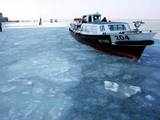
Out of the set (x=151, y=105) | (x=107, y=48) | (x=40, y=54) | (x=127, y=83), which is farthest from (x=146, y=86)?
(x=40, y=54)

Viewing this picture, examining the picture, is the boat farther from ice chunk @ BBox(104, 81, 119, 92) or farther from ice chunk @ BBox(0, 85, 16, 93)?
ice chunk @ BBox(0, 85, 16, 93)

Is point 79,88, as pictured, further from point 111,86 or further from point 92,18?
point 92,18

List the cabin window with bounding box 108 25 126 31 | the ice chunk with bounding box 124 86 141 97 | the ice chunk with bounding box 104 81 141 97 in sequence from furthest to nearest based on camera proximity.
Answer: the cabin window with bounding box 108 25 126 31 → the ice chunk with bounding box 104 81 141 97 → the ice chunk with bounding box 124 86 141 97

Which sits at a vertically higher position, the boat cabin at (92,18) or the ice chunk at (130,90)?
the boat cabin at (92,18)

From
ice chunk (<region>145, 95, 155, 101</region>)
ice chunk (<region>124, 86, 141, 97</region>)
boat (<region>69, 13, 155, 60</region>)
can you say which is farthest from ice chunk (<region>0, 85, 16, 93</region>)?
boat (<region>69, 13, 155, 60</region>)

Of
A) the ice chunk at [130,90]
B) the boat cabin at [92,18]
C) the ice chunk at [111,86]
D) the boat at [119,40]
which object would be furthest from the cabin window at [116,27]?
the ice chunk at [130,90]

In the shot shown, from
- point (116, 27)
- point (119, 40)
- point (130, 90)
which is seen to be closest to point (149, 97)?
point (130, 90)

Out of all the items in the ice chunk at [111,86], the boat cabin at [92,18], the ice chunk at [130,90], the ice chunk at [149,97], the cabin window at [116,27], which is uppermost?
the boat cabin at [92,18]

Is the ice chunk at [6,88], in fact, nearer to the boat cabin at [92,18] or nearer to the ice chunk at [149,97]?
the ice chunk at [149,97]

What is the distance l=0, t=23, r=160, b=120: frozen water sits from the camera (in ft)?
29.1

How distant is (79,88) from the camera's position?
11258mm

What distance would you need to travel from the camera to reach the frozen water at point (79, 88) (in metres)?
8.87

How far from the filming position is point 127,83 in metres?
12.0

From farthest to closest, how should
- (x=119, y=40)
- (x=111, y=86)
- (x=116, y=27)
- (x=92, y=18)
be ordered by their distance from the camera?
(x=92, y=18) → (x=116, y=27) → (x=119, y=40) → (x=111, y=86)
